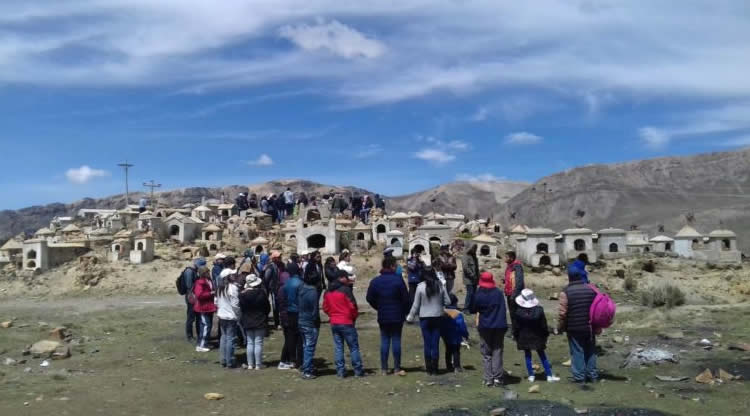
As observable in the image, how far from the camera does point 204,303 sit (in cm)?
1297

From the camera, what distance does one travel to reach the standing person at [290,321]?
1113 cm

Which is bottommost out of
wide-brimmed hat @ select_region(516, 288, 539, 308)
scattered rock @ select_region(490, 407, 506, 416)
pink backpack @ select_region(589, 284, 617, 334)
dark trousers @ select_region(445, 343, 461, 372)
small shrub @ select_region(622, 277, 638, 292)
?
small shrub @ select_region(622, 277, 638, 292)

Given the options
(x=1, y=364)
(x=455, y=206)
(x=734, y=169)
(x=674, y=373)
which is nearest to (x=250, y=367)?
(x=1, y=364)

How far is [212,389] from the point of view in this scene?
33.1 feet

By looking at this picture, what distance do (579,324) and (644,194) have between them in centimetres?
11748

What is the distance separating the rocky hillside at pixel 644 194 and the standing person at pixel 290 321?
87902 millimetres

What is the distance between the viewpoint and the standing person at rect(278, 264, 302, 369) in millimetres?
11133

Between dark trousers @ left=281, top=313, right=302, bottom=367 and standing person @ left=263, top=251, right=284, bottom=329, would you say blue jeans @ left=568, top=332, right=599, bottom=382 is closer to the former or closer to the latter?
dark trousers @ left=281, top=313, right=302, bottom=367

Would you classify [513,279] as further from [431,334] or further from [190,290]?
[190,290]

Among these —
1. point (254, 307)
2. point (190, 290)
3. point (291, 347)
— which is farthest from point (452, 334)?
point (190, 290)

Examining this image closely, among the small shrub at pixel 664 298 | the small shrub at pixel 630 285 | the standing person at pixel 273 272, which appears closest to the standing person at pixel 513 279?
the standing person at pixel 273 272

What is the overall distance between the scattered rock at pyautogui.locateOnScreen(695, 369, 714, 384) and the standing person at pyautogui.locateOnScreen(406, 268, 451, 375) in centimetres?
423

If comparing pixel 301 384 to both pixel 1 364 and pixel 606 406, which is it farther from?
pixel 1 364

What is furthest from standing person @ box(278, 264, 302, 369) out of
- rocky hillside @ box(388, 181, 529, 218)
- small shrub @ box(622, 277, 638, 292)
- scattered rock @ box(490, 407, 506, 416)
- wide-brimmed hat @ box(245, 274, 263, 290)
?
rocky hillside @ box(388, 181, 529, 218)
